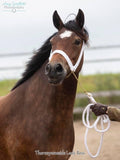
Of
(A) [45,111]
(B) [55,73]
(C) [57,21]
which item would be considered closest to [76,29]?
(C) [57,21]

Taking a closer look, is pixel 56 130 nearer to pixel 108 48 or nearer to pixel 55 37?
pixel 55 37

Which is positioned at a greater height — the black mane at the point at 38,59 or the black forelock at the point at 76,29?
the black forelock at the point at 76,29

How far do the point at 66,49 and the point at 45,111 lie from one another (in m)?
0.67

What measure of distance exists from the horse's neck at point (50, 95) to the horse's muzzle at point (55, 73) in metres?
0.29

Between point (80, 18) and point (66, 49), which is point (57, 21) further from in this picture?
point (66, 49)

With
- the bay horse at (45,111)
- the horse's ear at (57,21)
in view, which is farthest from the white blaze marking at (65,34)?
the horse's ear at (57,21)

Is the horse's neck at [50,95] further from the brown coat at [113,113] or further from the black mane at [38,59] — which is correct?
the brown coat at [113,113]

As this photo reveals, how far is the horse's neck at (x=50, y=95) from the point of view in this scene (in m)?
A: 3.47

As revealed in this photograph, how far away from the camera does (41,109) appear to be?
11.4 feet

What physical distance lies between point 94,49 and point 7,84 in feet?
9.41

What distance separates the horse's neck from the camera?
3469 mm

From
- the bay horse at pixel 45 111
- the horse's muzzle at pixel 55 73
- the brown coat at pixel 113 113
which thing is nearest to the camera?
the horse's muzzle at pixel 55 73

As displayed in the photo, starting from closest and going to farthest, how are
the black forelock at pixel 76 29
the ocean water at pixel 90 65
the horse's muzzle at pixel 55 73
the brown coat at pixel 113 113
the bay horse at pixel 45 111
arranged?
the horse's muzzle at pixel 55 73
the bay horse at pixel 45 111
the black forelock at pixel 76 29
the brown coat at pixel 113 113
the ocean water at pixel 90 65

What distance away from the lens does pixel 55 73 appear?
3.12 metres
